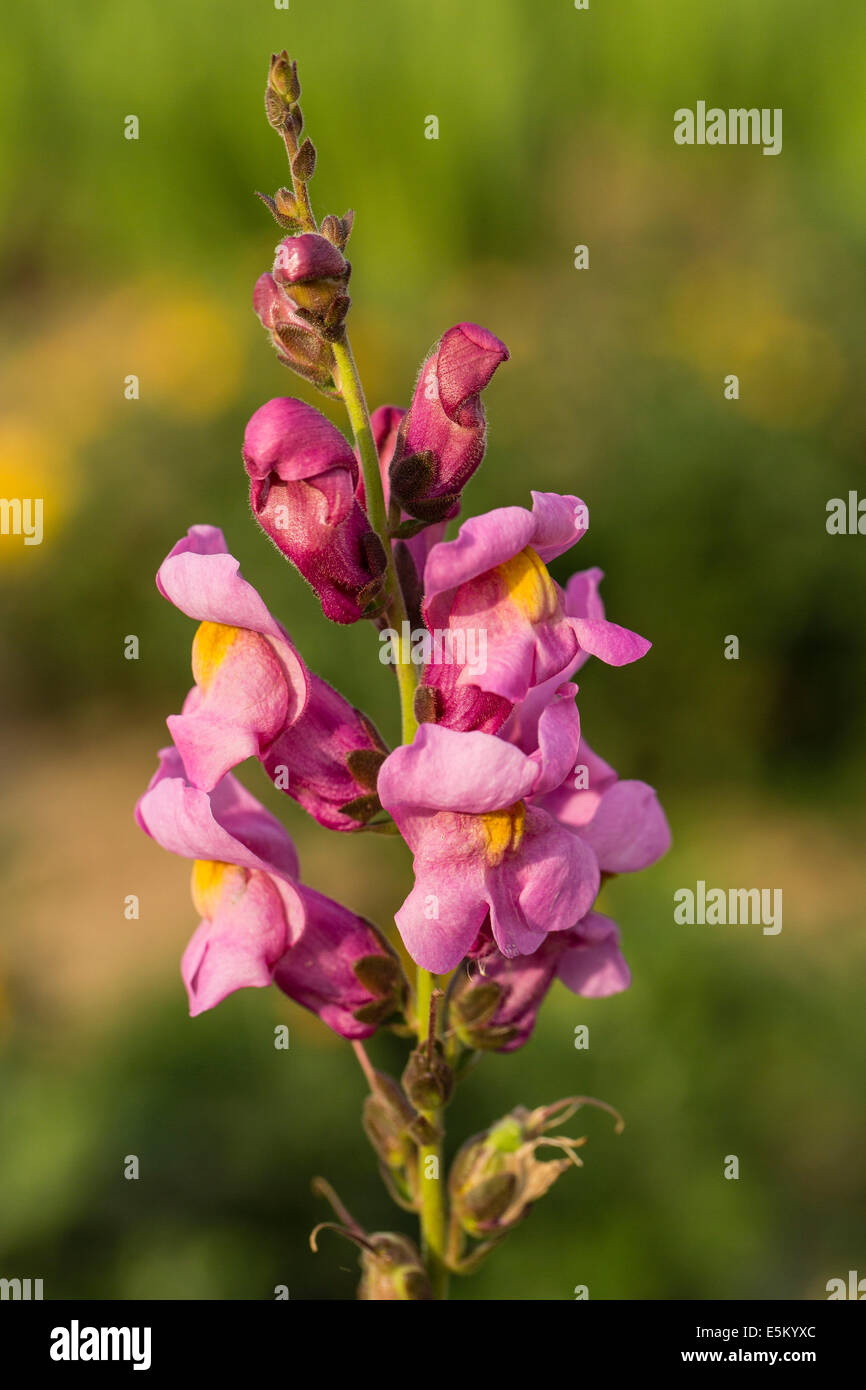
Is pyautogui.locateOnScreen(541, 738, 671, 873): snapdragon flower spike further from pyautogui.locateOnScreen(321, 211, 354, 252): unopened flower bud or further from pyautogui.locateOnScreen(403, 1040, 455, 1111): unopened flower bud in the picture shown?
pyautogui.locateOnScreen(321, 211, 354, 252): unopened flower bud

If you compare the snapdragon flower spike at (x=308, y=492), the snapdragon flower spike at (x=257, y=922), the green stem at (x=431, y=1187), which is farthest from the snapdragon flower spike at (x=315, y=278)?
the green stem at (x=431, y=1187)

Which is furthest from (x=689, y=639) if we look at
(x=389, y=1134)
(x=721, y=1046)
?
(x=389, y=1134)

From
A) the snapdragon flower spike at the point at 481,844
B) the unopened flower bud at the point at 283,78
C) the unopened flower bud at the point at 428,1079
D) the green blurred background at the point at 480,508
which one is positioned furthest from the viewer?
the green blurred background at the point at 480,508

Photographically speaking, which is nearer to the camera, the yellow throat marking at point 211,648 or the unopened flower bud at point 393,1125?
the yellow throat marking at point 211,648

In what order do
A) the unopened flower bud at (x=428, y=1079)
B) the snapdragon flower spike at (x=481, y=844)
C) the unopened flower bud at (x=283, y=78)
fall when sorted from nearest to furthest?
the snapdragon flower spike at (x=481, y=844) → the unopened flower bud at (x=283, y=78) → the unopened flower bud at (x=428, y=1079)

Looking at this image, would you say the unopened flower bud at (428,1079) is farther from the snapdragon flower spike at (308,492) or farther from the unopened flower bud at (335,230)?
the unopened flower bud at (335,230)

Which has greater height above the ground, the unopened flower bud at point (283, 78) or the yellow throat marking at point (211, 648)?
the unopened flower bud at point (283, 78)

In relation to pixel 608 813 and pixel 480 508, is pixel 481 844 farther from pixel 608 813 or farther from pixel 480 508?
pixel 480 508

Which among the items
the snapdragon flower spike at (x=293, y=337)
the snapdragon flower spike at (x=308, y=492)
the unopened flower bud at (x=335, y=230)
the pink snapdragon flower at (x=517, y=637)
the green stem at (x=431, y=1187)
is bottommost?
the green stem at (x=431, y=1187)
